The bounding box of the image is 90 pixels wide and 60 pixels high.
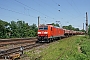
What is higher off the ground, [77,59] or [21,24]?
[21,24]

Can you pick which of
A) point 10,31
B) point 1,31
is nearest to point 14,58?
point 1,31

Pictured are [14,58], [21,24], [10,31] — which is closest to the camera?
[14,58]

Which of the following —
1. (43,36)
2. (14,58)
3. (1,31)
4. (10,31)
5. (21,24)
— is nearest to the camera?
(14,58)

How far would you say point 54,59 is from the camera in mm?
12000

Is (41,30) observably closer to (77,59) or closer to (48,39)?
(48,39)

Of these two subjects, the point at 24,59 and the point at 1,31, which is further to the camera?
the point at 1,31

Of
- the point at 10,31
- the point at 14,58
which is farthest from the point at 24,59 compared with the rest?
the point at 10,31

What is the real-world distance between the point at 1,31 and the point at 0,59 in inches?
1490

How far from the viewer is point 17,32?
178ft

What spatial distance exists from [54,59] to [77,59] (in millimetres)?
1520

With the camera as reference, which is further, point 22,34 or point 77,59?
point 22,34

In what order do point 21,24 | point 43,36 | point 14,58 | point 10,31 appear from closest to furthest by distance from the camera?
point 14,58, point 43,36, point 10,31, point 21,24

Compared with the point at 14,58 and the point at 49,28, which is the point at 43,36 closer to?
the point at 49,28

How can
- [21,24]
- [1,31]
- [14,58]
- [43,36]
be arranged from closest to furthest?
[14,58]
[43,36]
[1,31]
[21,24]
